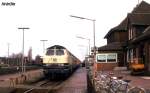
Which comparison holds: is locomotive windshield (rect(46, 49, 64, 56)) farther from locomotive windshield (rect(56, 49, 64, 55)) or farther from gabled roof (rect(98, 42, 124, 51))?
gabled roof (rect(98, 42, 124, 51))

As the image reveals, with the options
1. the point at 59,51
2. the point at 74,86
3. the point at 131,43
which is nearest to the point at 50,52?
the point at 59,51

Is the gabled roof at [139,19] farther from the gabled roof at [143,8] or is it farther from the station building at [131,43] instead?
the gabled roof at [143,8]

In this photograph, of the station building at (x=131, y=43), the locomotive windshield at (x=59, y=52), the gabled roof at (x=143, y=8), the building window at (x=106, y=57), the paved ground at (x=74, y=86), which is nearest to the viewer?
the paved ground at (x=74, y=86)

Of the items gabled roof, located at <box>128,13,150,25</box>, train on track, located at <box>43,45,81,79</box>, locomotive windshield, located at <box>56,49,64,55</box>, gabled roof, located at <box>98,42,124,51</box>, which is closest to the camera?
train on track, located at <box>43,45,81,79</box>

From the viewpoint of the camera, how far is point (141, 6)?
2623 inches

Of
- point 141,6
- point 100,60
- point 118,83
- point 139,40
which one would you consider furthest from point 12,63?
point 118,83

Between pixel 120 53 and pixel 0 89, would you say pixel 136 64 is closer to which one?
pixel 0 89

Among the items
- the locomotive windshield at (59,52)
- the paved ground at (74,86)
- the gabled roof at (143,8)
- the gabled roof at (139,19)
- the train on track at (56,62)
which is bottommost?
the paved ground at (74,86)

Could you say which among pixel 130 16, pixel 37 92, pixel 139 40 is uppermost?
pixel 130 16

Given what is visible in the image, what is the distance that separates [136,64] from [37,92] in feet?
48.3

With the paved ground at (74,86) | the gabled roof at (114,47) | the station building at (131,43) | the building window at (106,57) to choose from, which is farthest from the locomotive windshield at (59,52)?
the building window at (106,57)

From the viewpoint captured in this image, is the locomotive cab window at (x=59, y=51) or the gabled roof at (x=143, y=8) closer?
the locomotive cab window at (x=59, y=51)

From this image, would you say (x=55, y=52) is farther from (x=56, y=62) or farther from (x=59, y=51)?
(x=56, y=62)

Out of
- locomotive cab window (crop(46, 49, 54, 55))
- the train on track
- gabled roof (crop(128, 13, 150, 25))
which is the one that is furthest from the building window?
the train on track
